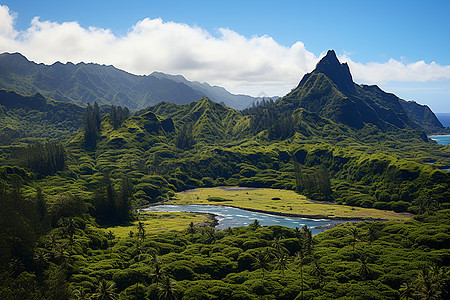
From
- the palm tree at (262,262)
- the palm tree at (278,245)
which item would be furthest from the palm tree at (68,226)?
the palm tree at (278,245)

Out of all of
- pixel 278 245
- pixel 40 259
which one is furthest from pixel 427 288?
pixel 40 259

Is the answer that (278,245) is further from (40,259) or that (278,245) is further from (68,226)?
(68,226)

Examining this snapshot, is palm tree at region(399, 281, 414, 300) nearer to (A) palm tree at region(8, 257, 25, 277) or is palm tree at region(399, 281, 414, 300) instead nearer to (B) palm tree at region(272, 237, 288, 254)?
(B) palm tree at region(272, 237, 288, 254)

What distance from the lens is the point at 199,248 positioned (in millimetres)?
133250

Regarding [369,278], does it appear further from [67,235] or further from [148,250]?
[67,235]

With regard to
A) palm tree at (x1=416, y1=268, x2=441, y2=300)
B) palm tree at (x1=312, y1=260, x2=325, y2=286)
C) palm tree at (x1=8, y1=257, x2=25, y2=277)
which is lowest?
palm tree at (x1=312, y1=260, x2=325, y2=286)

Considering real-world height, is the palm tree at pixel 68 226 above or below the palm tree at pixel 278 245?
A: above

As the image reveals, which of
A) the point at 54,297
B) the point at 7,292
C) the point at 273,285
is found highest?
the point at 7,292

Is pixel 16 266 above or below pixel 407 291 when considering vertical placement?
above

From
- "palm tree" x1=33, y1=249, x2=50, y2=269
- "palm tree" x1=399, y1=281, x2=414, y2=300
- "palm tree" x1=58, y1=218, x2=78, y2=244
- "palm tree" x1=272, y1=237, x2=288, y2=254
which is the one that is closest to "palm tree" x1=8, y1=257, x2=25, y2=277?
"palm tree" x1=33, y1=249, x2=50, y2=269

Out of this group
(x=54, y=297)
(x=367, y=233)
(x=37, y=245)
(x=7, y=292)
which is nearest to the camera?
(x=7, y=292)

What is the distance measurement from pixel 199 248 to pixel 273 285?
4215 centimetres

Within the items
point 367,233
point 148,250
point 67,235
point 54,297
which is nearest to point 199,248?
point 148,250

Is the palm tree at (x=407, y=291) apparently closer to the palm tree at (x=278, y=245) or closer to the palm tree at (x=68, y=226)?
the palm tree at (x=278, y=245)
